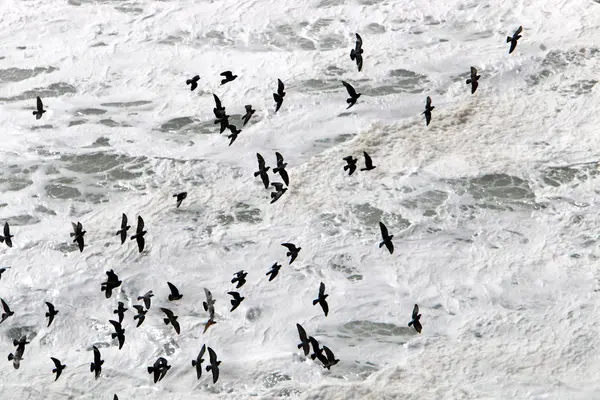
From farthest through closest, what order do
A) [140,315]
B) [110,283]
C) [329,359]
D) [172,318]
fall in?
[140,315], [110,283], [172,318], [329,359]

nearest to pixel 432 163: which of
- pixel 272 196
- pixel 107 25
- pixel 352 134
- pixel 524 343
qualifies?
pixel 352 134

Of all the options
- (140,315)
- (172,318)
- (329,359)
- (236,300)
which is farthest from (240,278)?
(329,359)

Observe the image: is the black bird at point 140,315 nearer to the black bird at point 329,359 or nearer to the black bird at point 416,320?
the black bird at point 329,359

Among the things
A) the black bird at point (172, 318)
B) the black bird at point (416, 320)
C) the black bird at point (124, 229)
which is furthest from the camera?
the black bird at point (124, 229)

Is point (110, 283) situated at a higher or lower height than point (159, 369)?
higher

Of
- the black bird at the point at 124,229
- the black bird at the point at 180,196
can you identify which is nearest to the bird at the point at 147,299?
the black bird at the point at 124,229

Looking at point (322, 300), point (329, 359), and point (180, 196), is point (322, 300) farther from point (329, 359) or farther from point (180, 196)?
point (180, 196)
